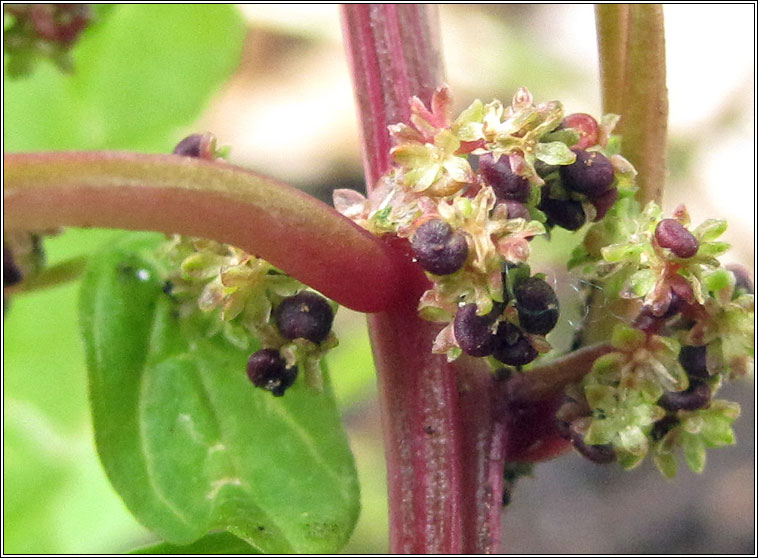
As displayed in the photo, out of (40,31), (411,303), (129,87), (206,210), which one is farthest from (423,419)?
(129,87)

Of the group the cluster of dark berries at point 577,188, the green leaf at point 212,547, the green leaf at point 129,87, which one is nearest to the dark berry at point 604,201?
the cluster of dark berries at point 577,188

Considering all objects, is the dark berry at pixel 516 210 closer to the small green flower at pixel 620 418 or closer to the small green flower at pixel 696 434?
the small green flower at pixel 620 418

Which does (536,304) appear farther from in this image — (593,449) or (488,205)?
(593,449)

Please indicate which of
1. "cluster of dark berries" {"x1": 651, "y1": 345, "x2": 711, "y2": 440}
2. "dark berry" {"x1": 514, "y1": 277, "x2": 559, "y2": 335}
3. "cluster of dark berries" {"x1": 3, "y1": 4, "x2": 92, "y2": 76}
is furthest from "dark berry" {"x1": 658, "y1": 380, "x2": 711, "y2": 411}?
"cluster of dark berries" {"x1": 3, "y1": 4, "x2": 92, "y2": 76}

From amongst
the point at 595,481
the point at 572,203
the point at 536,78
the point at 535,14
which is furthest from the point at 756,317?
the point at 535,14

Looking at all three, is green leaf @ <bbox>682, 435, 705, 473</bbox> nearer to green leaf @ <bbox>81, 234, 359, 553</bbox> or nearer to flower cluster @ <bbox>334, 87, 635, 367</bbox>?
flower cluster @ <bbox>334, 87, 635, 367</bbox>
